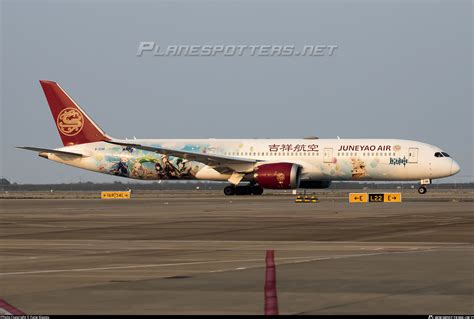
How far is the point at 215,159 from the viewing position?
65.2 metres

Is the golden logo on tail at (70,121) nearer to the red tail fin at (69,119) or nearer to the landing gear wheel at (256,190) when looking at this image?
the red tail fin at (69,119)

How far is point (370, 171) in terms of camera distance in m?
63.8

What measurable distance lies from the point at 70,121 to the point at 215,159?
550 inches

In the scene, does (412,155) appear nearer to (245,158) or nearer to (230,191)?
(245,158)

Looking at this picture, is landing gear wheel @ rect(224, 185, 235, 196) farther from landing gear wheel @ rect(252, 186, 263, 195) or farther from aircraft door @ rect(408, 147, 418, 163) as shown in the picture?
aircraft door @ rect(408, 147, 418, 163)

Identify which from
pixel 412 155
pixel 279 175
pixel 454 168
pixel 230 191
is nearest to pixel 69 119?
pixel 230 191

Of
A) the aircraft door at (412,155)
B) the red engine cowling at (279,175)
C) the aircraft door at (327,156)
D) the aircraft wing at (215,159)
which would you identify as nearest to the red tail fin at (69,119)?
the aircraft wing at (215,159)

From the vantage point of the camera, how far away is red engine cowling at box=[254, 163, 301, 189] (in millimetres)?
61750

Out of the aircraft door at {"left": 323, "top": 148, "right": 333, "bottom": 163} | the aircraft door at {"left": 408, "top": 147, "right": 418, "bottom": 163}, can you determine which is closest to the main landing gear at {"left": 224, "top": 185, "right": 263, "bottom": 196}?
the aircraft door at {"left": 323, "top": 148, "right": 333, "bottom": 163}

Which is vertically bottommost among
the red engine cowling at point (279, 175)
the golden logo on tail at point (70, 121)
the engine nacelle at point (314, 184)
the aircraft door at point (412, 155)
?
the red engine cowling at point (279, 175)

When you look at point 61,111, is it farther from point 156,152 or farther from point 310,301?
point 310,301

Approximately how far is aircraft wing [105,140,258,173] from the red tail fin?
6087 millimetres

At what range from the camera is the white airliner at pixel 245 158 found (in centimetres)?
6331

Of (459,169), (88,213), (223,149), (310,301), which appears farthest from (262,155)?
(310,301)
